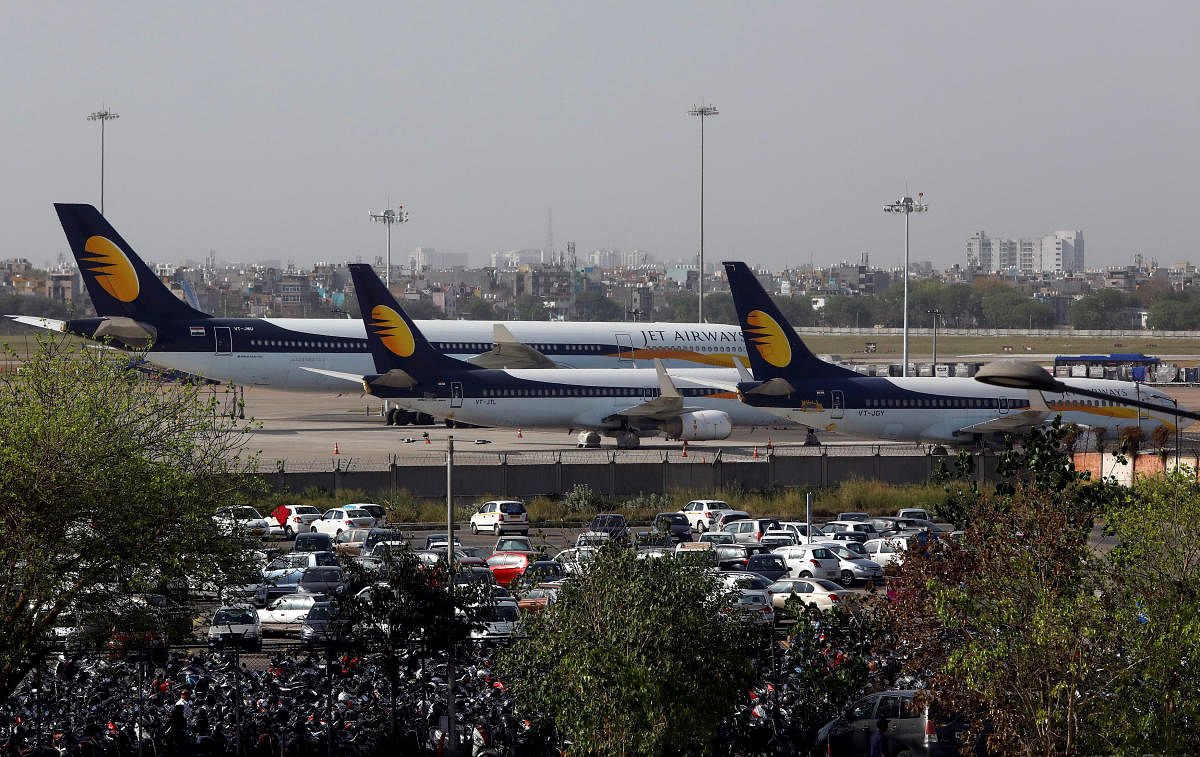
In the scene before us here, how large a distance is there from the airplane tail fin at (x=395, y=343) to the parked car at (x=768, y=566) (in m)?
27.4

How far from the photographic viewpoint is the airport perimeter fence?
5125cm

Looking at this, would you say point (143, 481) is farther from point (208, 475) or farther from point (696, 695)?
point (696, 695)

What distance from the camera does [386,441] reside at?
6775cm

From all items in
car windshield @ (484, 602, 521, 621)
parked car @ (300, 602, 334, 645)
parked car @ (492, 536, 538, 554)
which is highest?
car windshield @ (484, 602, 521, 621)

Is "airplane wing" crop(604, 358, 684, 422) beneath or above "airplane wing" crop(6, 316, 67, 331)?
beneath

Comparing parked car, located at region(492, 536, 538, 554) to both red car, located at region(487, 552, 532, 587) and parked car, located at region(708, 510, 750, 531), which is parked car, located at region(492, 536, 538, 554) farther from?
parked car, located at region(708, 510, 750, 531)

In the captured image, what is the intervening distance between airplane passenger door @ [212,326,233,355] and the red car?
126ft

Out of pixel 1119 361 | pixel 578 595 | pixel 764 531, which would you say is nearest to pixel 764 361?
pixel 764 531

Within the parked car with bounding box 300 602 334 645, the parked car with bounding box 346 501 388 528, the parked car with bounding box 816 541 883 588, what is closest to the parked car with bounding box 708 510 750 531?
the parked car with bounding box 816 541 883 588

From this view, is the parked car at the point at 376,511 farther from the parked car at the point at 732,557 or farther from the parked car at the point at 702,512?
the parked car at the point at 732,557

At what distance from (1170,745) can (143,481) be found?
13.5 m

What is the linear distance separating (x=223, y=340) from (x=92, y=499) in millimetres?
52765

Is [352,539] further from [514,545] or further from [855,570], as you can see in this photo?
[855,570]

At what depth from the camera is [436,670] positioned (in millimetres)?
23703
